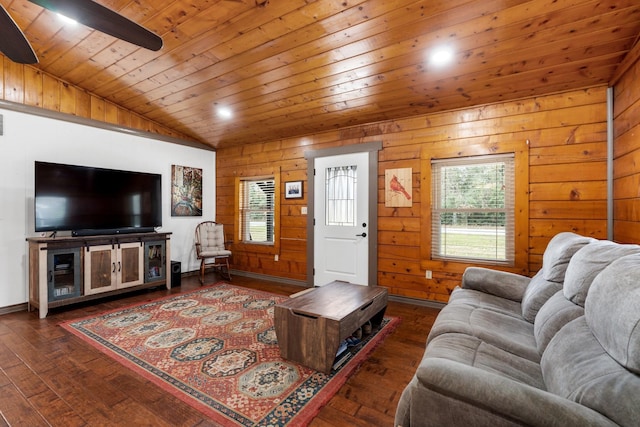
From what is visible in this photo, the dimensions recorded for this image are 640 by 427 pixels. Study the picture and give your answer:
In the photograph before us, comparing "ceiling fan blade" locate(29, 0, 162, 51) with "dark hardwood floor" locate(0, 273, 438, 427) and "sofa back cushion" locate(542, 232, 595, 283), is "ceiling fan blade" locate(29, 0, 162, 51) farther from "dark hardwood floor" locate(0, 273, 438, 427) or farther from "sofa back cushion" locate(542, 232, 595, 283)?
"sofa back cushion" locate(542, 232, 595, 283)

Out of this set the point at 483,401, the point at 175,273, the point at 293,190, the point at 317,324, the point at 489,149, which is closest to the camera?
the point at 483,401

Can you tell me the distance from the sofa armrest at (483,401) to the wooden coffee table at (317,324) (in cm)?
101

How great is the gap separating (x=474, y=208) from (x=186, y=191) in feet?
14.7

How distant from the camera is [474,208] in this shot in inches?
134

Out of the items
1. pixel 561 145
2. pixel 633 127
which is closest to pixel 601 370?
pixel 633 127

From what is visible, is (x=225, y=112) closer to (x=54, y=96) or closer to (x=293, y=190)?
(x=293, y=190)

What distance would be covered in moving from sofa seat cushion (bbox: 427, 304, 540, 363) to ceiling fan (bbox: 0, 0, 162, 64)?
96.4 inches

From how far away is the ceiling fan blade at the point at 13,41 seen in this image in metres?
1.54

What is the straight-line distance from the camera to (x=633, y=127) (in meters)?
2.33

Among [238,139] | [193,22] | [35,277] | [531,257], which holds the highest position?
[193,22]

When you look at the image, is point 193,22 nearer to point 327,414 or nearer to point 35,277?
point 327,414

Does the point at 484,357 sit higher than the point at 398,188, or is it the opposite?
the point at 398,188

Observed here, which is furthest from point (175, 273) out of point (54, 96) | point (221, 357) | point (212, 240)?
point (54, 96)

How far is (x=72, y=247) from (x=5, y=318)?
3.01 feet
